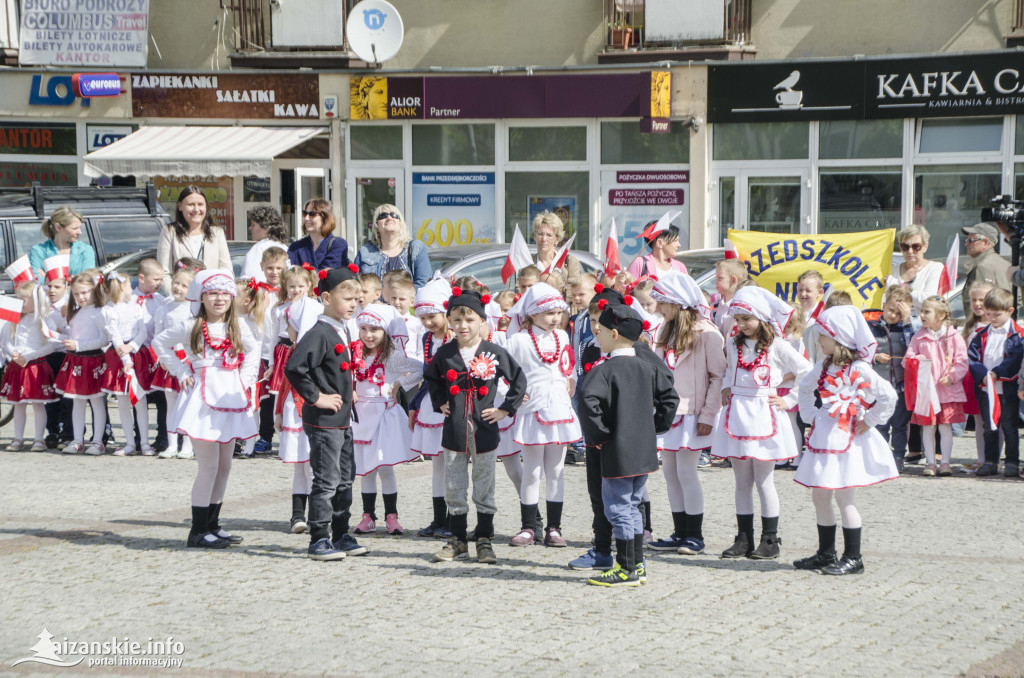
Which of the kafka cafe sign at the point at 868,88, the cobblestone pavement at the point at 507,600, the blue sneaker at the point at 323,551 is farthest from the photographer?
the kafka cafe sign at the point at 868,88

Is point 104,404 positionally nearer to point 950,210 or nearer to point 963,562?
point 963,562

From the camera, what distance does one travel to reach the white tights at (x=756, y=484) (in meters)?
7.24

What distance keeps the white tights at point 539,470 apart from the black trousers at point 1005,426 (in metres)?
4.44

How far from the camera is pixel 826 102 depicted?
20.3 meters

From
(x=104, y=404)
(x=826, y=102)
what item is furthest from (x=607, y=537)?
(x=826, y=102)

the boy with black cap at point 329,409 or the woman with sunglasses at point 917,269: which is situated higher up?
the woman with sunglasses at point 917,269

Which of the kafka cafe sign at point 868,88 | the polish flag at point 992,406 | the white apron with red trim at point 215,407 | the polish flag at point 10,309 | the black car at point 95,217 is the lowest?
the polish flag at point 992,406

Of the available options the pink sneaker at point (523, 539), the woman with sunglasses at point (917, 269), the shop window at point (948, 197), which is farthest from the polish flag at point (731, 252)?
the shop window at point (948, 197)

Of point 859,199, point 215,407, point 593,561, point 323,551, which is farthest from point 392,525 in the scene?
point 859,199

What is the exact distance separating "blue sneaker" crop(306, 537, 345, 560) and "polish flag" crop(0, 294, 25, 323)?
215 inches

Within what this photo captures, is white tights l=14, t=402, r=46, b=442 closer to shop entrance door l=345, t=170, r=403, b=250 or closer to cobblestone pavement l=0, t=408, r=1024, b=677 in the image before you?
cobblestone pavement l=0, t=408, r=1024, b=677

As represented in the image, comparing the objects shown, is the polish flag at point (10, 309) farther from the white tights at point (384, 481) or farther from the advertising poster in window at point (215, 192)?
the advertising poster in window at point (215, 192)

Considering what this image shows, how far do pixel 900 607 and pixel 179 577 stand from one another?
12.3ft

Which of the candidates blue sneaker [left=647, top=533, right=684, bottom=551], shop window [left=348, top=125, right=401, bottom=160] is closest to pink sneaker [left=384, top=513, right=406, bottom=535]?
blue sneaker [left=647, top=533, right=684, bottom=551]
